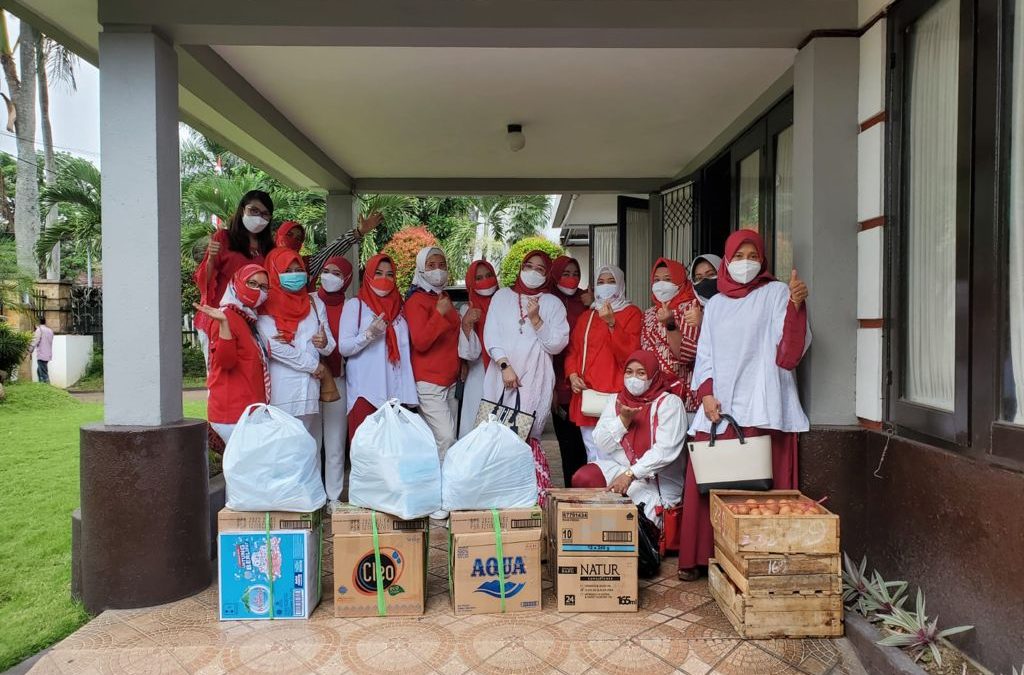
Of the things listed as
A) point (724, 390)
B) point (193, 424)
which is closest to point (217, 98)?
point (193, 424)

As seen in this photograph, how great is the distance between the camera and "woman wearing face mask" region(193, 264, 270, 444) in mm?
3883

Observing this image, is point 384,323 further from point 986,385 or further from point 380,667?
point 986,385

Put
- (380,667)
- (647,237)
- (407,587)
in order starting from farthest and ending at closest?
(647,237)
(407,587)
(380,667)

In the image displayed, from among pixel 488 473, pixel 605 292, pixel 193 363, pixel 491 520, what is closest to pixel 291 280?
pixel 488 473

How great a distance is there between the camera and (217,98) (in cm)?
491

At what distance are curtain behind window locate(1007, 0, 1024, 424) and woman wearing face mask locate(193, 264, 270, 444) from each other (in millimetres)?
3563

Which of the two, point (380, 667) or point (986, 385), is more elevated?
point (986, 385)

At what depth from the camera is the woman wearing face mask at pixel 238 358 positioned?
12.7 ft

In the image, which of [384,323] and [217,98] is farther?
[217,98]

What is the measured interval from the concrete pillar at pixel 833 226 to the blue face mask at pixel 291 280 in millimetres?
2878

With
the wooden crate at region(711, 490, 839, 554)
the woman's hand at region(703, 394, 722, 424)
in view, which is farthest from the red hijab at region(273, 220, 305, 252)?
the wooden crate at region(711, 490, 839, 554)

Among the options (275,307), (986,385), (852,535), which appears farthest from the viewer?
(275,307)

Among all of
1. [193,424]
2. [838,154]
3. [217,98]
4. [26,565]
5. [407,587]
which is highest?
[217,98]

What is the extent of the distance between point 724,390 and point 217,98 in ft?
13.0
